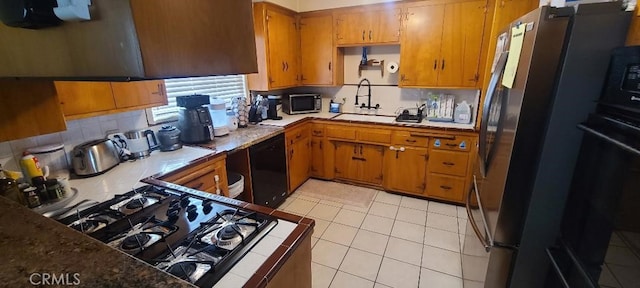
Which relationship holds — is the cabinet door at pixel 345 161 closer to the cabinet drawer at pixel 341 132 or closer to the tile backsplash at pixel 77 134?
the cabinet drawer at pixel 341 132

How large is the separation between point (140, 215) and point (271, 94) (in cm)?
267

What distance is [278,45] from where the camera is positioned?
324 cm

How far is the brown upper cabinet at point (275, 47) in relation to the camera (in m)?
3.03

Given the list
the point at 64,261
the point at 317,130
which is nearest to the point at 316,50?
the point at 317,130

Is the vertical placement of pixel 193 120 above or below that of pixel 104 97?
below

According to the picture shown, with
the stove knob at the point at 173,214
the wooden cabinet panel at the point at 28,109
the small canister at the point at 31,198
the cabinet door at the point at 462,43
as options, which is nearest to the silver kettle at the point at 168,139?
the wooden cabinet panel at the point at 28,109

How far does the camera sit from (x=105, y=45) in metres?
0.51

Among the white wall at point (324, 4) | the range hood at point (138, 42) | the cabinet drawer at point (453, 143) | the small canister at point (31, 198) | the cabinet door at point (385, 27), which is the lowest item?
the cabinet drawer at point (453, 143)

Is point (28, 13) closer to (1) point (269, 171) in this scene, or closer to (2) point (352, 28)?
(1) point (269, 171)

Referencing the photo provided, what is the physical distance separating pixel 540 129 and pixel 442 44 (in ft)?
6.74

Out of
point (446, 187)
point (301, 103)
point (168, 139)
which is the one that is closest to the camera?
point (168, 139)

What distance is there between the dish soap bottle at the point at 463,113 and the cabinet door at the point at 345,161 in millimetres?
1169

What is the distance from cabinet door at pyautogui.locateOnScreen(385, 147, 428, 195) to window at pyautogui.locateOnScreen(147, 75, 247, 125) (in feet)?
6.42

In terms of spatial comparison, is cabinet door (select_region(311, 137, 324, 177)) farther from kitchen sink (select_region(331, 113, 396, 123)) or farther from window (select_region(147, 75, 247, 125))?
window (select_region(147, 75, 247, 125))
